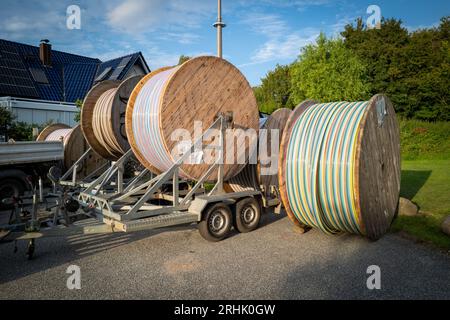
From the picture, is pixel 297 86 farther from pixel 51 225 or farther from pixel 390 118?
pixel 51 225

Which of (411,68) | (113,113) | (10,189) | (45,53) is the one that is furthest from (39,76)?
(411,68)

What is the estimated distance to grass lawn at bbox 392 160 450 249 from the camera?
6.69 m

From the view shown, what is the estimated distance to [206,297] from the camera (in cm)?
442

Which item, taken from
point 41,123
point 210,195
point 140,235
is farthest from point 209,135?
point 41,123

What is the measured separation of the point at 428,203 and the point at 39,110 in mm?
20028

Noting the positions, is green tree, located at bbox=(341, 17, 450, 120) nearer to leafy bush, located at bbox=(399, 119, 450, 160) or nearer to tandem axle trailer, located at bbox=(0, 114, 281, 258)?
leafy bush, located at bbox=(399, 119, 450, 160)

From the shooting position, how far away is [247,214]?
737cm

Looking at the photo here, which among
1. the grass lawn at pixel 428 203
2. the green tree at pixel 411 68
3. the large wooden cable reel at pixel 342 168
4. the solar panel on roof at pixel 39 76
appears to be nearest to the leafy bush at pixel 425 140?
the grass lawn at pixel 428 203

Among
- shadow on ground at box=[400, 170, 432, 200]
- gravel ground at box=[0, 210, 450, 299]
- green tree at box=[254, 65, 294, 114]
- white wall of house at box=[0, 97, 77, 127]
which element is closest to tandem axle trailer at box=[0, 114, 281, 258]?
gravel ground at box=[0, 210, 450, 299]

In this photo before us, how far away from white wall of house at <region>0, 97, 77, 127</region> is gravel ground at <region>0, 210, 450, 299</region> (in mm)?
14835

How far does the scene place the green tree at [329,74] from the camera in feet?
107

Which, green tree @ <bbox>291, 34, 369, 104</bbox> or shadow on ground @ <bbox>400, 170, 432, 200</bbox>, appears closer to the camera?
shadow on ground @ <bbox>400, 170, 432, 200</bbox>

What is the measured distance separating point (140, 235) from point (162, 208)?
1108mm

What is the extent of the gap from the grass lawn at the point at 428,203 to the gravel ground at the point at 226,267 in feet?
1.59
